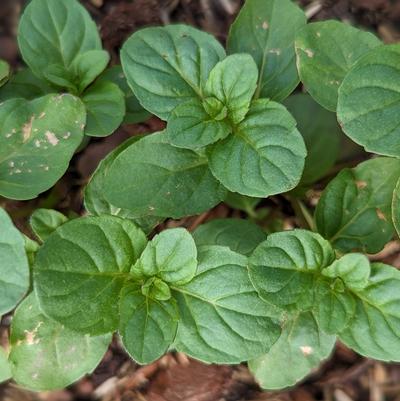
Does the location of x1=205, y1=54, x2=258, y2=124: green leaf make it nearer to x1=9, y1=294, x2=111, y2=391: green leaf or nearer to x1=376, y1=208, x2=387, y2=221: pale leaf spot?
x1=376, y1=208, x2=387, y2=221: pale leaf spot

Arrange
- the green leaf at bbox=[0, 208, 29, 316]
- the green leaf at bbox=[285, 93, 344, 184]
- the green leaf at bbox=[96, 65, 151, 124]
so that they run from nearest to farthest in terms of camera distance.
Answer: the green leaf at bbox=[0, 208, 29, 316], the green leaf at bbox=[96, 65, 151, 124], the green leaf at bbox=[285, 93, 344, 184]

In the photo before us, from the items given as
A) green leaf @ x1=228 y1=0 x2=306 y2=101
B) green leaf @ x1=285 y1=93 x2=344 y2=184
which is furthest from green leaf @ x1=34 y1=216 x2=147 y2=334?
green leaf @ x1=285 y1=93 x2=344 y2=184

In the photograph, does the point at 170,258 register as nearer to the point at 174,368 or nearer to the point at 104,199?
the point at 104,199

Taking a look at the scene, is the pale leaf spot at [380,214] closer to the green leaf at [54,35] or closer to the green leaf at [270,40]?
the green leaf at [270,40]

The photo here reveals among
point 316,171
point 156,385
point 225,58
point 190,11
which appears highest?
point 225,58

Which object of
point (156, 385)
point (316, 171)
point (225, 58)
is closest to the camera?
point (225, 58)

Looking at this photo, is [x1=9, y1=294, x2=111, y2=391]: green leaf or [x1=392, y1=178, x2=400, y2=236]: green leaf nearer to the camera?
[x1=392, y1=178, x2=400, y2=236]: green leaf

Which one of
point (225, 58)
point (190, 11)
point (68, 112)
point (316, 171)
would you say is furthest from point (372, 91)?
point (190, 11)

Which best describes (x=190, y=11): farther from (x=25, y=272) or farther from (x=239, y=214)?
(x=25, y=272)
